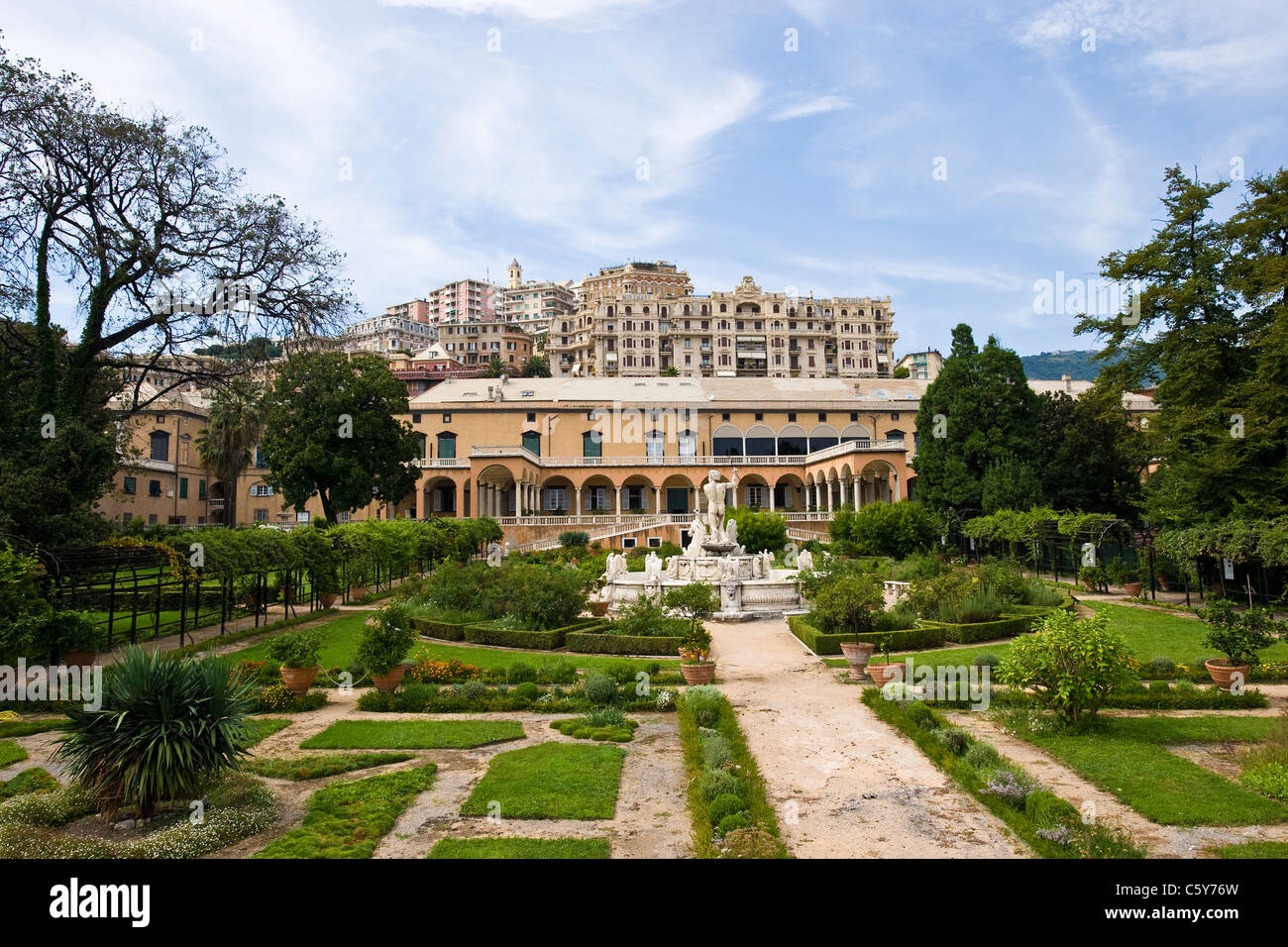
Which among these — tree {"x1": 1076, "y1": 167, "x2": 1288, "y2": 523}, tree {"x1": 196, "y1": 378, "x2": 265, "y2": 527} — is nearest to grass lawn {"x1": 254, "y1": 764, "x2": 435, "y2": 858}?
tree {"x1": 1076, "y1": 167, "x2": 1288, "y2": 523}

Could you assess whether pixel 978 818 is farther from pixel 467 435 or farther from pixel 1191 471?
pixel 467 435

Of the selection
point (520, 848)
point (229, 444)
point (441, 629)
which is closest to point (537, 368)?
point (229, 444)

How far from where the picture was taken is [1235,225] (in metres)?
22.5

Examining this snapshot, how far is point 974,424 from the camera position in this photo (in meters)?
37.3

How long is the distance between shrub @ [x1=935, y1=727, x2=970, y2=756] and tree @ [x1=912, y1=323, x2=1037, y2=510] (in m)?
29.3

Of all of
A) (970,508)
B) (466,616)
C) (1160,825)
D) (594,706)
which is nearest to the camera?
(1160,825)

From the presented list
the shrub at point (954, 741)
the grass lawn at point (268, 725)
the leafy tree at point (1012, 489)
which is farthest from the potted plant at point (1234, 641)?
the leafy tree at point (1012, 489)

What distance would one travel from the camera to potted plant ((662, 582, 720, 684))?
13.6 m

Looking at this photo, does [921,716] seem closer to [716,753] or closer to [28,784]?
[716,753]

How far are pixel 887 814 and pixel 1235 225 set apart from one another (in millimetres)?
24016

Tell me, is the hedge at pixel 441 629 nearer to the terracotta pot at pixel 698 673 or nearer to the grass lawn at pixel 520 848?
the terracotta pot at pixel 698 673

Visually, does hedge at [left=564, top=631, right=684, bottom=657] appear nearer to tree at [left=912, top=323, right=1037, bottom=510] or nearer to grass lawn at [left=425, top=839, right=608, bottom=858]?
grass lawn at [left=425, top=839, right=608, bottom=858]

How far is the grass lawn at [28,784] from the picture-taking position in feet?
27.1

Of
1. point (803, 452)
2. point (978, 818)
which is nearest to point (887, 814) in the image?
point (978, 818)
